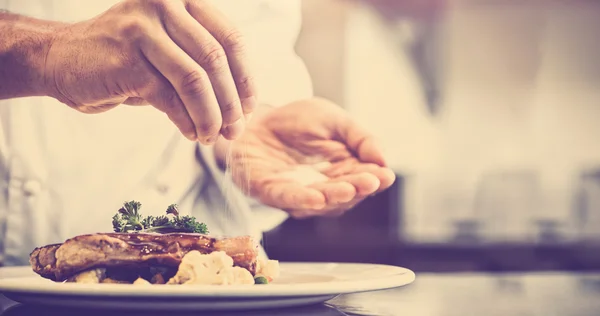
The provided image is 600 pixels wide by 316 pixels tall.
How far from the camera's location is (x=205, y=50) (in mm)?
971

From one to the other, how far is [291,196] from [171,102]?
0.61 meters

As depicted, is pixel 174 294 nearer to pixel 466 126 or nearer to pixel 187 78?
pixel 187 78

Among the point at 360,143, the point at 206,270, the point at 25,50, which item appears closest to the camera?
the point at 206,270

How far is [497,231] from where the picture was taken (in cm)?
258

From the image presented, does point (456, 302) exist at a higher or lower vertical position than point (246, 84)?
lower

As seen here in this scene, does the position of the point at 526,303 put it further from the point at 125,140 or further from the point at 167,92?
the point at 125,140

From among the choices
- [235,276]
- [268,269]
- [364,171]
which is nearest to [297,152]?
[364,171]

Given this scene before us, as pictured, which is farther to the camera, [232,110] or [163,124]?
[163,124]

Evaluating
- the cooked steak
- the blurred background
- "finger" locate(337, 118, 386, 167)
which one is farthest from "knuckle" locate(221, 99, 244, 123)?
the blurred background

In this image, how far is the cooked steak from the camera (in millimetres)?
730

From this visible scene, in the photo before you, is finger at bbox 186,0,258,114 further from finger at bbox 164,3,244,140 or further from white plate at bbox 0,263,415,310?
white plate at bbox 0,263,415,310

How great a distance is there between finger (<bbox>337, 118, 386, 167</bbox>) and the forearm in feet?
2.65

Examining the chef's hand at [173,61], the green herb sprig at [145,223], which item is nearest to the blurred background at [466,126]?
the chef's hand at [173,61]

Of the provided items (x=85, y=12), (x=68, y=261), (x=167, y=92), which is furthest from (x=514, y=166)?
(x=68, y=261)
